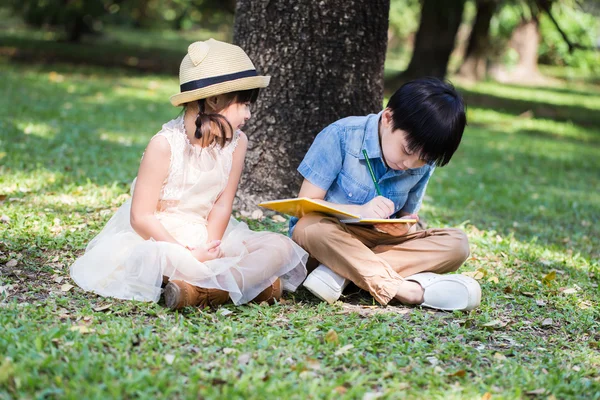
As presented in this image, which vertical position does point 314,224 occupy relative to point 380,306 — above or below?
above

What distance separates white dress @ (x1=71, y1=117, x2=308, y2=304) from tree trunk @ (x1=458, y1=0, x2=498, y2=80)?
48.8 feet

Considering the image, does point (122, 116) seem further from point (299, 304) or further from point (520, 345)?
point (520, 345)

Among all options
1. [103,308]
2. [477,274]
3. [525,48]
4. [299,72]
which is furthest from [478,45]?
[103,308]

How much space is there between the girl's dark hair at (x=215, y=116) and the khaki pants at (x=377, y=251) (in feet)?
1.84

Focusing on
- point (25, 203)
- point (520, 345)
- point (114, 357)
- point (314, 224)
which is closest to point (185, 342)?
point (114, 357)

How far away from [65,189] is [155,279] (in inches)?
87.8

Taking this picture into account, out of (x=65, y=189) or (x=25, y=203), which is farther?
(x=65, y=189)

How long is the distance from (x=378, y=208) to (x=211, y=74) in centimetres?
95

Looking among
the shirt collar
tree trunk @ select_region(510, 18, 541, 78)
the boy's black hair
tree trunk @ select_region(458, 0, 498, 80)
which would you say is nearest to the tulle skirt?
the shirt collar

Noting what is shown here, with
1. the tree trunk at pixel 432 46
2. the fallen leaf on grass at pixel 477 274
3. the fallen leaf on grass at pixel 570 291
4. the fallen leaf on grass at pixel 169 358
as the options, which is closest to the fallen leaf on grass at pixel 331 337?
the fallen leaf on grass at pixel 169 358

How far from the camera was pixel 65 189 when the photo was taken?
492 cm

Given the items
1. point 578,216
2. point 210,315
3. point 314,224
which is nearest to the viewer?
point 210,315

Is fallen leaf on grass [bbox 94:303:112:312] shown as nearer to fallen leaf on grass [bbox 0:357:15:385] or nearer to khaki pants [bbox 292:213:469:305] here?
fallen leaf on grass [bbox 0:357:15:385]

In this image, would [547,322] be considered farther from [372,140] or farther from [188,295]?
[188,295]
